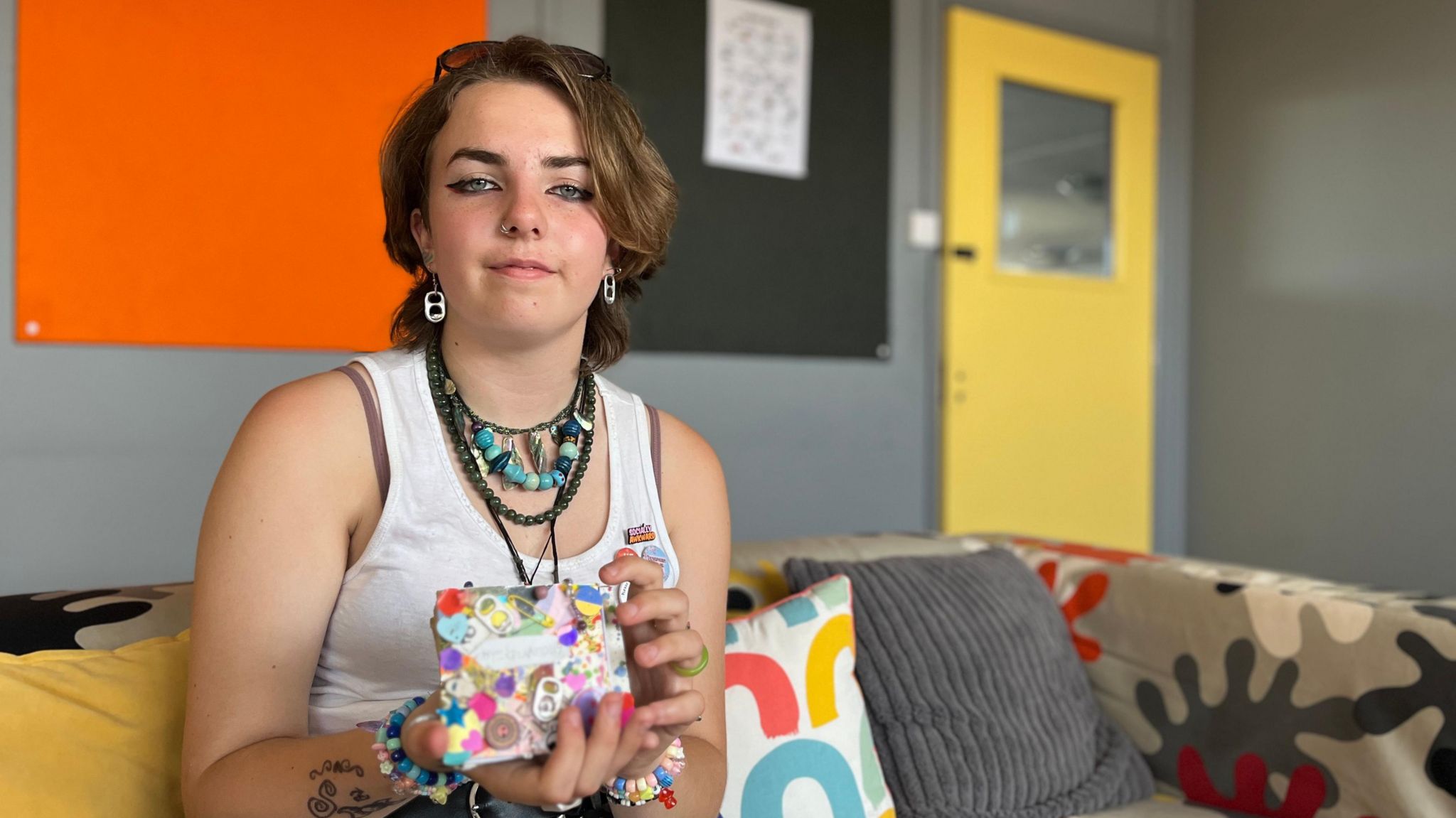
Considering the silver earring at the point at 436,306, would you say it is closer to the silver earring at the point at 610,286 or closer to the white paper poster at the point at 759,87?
the silver earring at the point at 610,286

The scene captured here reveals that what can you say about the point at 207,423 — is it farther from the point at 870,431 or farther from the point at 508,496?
the point at 870,431

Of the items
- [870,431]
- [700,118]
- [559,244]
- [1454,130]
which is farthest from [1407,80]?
[559,244]

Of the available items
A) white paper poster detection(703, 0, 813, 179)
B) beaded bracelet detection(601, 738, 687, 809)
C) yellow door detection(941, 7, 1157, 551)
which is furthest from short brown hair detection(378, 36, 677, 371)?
yellow door detection(941, 7, 1157, 551)

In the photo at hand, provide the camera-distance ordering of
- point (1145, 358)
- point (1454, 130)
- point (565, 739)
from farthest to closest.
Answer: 1. point (1145, 358)
2. point (1454, 130)
3. point (565, 739)

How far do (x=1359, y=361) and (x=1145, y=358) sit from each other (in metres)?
0.71

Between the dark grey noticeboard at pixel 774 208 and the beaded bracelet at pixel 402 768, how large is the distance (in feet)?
6.98

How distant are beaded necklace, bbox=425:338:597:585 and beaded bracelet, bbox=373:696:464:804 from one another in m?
0.26

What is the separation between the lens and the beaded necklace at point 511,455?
1.16 m

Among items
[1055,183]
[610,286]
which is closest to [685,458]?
Result: [610,286]

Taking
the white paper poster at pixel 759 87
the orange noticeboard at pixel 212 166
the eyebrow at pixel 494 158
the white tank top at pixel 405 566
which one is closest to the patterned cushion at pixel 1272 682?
the white tank top at pixel 405 566

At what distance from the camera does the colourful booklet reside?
0.79 meters

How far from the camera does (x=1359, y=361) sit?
3596mm

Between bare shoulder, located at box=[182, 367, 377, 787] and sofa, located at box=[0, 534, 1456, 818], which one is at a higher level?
bare shoulder, located at box=[182, 367, 377, 787]

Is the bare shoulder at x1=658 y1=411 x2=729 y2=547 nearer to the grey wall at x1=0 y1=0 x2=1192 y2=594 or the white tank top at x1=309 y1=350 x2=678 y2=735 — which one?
the white tank top at x1=309 y1=350 x2=678 y2=735
